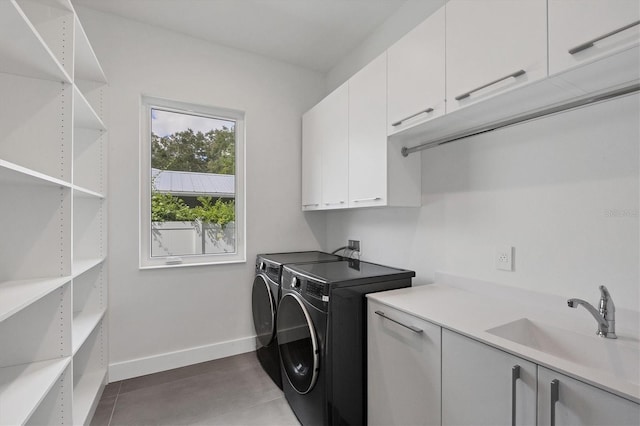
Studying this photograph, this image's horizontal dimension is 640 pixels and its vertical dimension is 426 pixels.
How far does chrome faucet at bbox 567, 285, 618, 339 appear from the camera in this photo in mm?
1044

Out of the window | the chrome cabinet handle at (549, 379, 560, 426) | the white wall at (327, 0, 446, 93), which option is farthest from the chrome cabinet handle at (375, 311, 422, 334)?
the white wall at (327, 0, 446, 93)

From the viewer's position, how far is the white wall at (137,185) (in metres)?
2.25

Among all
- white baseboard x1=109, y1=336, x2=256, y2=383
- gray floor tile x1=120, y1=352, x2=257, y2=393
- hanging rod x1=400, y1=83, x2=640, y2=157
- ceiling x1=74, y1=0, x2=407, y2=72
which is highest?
ceiling x1=74, y1=0, x2=407, y2=72

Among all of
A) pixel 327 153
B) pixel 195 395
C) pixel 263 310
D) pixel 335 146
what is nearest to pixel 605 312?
pixel 335 146

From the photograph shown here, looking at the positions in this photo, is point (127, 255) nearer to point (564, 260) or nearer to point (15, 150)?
point (15, 150)

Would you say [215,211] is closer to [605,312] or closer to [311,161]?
[311,161]

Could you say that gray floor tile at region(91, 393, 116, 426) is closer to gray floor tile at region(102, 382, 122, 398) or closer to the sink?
gray floor tile at region(102, 382, 122, 398)

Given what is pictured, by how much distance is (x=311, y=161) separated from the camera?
2.72 m

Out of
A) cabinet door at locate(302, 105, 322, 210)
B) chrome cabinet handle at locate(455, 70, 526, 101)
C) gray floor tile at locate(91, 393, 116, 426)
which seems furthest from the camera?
cabinet door at locate(302, 105, 322, 210)

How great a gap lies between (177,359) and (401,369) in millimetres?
1935

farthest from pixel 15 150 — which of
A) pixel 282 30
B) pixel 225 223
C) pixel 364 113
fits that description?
pixel 282 30

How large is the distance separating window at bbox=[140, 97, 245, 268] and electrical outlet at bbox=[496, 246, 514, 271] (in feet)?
6.68

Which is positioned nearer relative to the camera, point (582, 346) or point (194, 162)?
point (582, 346)

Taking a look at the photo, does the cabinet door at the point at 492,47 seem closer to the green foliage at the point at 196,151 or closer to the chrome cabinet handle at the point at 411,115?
the chrome cabinet handle at the point at 411,115
